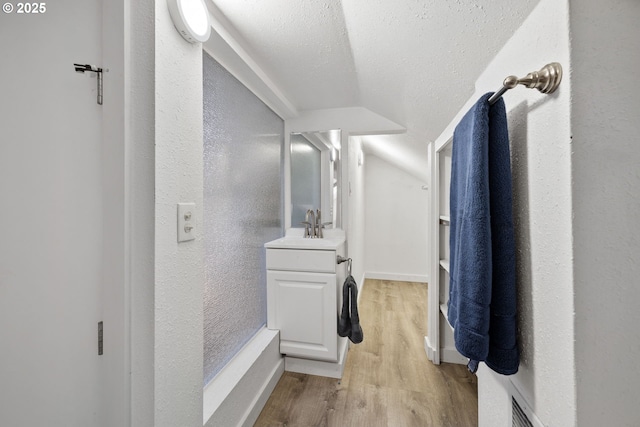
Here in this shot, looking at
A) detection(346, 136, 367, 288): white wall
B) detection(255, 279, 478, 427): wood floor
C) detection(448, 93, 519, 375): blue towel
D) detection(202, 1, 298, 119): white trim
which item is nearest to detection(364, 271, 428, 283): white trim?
detection(346, 136, 367, 288): white wall

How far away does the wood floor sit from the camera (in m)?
1.37

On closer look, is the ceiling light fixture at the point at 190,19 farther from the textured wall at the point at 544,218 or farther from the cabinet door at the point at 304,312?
the cabinet door at the point at 304,312

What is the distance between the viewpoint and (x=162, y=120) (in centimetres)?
71

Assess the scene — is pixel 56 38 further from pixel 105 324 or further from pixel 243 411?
pixel 243 411

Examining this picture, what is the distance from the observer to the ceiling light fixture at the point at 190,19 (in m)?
0.74

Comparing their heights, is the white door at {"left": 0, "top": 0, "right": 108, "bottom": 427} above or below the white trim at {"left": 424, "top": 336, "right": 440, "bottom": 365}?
above

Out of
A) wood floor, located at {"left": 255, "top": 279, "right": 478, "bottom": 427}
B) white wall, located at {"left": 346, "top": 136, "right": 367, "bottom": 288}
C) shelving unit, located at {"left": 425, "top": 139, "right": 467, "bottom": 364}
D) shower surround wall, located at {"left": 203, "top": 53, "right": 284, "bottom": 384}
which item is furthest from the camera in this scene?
white wall, located at {"left": 346, "top": 136, "right": 367, "bottom": 288}

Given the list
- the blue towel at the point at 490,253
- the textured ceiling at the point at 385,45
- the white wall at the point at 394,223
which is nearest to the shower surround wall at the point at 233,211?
the textured ceiling at the point at 385,45

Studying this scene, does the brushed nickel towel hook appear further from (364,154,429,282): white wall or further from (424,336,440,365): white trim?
(364,154,429,282): white wall

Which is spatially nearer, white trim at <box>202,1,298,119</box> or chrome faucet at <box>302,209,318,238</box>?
white trim at <box>202,1,298,119</box>

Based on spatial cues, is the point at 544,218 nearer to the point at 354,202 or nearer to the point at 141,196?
the point at 141,196

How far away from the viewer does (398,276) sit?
4016 millimetres

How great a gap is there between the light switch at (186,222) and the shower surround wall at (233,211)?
0.35 metres

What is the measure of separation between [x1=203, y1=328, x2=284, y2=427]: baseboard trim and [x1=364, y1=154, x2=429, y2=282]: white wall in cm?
272
